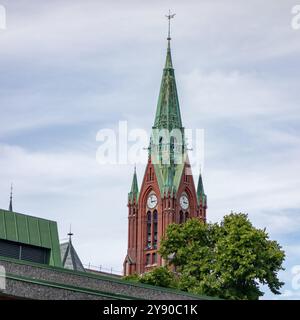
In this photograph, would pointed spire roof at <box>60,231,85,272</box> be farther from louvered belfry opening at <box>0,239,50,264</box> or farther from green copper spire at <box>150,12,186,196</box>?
green copper spire at <box>150,12,186,196</box>

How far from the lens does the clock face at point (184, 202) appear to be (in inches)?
6703

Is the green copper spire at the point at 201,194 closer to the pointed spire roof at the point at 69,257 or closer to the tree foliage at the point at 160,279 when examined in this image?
the pointed spire roof at the point at 69,257

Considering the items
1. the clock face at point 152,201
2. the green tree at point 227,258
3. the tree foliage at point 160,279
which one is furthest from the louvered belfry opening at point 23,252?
the clock face at point 152,201

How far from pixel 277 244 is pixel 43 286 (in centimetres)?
4343

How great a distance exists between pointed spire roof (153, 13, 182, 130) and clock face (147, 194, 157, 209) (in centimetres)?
1335

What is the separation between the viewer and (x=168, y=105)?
165375 millimetres

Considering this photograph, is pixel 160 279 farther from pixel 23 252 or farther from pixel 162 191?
pixel 162 191

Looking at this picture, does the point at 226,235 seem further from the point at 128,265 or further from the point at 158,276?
the point at 128,265

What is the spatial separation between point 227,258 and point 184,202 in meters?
98.9

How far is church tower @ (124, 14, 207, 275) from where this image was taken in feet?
539

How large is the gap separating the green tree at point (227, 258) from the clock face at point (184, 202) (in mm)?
91332

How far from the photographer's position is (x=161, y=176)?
556 feet

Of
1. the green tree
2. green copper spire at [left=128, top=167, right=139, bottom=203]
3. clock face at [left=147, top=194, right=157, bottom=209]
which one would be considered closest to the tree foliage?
the green tree
